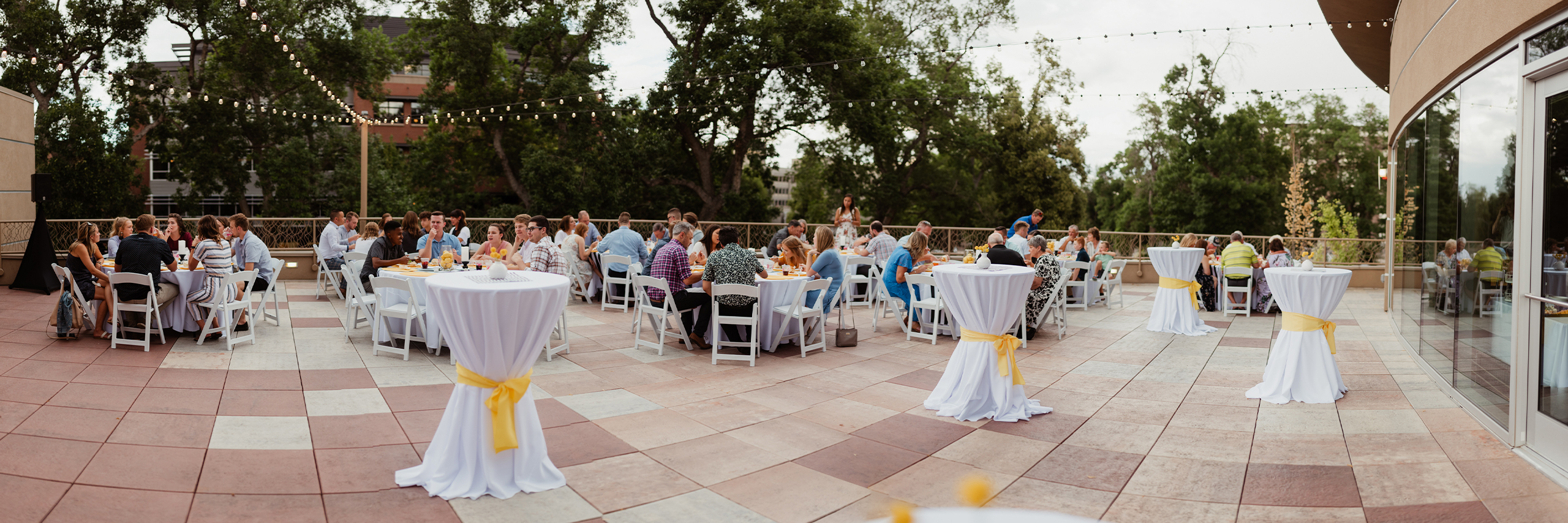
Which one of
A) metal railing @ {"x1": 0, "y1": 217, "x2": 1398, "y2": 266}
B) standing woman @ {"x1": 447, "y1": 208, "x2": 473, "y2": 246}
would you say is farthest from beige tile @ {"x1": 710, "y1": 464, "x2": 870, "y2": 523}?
metal railing @ {"x1": 0, "y1": 217, "x2": 1398, "y2": 266}

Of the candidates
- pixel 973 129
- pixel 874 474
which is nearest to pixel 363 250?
pixel 874 474

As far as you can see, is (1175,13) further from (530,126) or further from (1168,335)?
(530,126)

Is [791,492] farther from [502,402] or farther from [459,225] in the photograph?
[459,225]

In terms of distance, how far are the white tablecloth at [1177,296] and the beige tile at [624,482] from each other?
6.97m

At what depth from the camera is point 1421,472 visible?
4.11 metres

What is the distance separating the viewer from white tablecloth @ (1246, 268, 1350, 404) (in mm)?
5723

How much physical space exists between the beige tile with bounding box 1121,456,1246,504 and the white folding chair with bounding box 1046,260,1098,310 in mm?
6290

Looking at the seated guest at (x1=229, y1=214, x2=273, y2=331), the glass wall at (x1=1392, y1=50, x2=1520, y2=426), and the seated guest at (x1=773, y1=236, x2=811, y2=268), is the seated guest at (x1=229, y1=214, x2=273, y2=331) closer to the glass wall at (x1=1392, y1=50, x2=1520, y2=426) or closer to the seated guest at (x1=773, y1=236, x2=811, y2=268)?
the seated guest at (x1=773, y1=236, x2=811, y2=268)

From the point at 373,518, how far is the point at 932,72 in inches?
1056

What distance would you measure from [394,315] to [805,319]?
3545mm

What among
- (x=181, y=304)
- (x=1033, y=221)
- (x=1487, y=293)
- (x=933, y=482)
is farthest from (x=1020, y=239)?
(x=181, y=304)

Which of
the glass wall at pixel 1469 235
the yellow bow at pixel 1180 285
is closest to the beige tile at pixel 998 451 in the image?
the glass wall at pixel 1469 235

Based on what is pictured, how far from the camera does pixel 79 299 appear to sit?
6805 millimetres

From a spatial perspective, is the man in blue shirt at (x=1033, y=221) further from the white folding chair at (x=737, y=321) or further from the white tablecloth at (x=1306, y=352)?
Answer: the white folding chair at (x=737, y=321)
